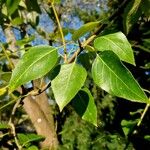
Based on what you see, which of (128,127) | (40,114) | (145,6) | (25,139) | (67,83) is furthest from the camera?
(40,114)

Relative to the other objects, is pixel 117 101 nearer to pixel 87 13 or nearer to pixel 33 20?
pixel 87 13

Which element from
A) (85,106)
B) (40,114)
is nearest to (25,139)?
(85,106)

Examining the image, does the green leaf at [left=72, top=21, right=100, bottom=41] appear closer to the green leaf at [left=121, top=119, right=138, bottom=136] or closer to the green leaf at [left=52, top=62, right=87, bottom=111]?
the green leaf at [left=52, top=62, right=87, bottom=111]

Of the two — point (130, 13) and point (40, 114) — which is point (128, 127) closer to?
point (130, 13)

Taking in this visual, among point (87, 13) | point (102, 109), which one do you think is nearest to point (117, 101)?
point (102, 109)

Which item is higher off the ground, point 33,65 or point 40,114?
point 33,65

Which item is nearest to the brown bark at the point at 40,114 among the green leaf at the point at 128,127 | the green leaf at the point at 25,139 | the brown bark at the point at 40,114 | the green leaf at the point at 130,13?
the brown bark at the point at 40,114

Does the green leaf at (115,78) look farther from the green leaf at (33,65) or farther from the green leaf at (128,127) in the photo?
the green leaf at (128,127)
